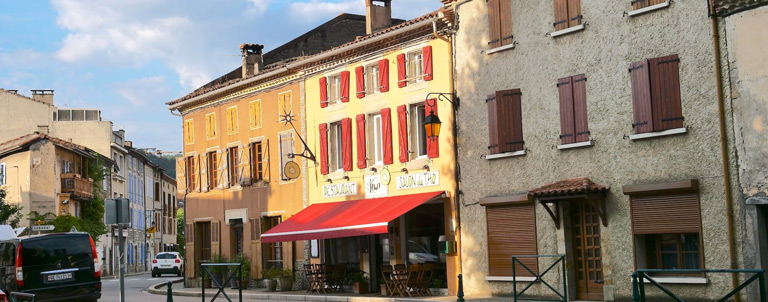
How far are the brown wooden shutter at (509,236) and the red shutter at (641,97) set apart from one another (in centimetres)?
344

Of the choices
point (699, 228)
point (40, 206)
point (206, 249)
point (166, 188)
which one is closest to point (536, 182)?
point (699, 228)

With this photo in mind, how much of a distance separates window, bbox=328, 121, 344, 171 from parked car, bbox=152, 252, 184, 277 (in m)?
21.9

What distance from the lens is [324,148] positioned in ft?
94.7

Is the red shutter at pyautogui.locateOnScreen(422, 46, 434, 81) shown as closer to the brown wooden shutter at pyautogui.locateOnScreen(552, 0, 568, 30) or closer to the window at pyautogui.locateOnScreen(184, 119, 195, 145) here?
the brown wooden shutter at pyautogui.locateOnScreen(552, 0, 568, 30)

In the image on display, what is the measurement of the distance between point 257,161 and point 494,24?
39.0 ft

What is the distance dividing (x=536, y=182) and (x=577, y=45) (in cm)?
318

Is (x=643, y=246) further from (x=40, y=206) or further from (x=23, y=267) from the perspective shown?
(x=40, y=206)

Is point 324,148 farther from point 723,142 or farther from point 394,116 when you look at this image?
point 723,142

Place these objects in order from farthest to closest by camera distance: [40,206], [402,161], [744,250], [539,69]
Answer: [40,206]
[402,161]
[539,69]
[744,250]

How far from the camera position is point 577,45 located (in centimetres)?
2092

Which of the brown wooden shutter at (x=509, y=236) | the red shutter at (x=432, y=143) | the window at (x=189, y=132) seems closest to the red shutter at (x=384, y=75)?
the red shutter at (x=432, y=143)

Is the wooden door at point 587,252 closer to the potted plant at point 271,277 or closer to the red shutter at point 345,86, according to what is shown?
the red shutter at point 345,86

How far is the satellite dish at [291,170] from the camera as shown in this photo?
29438 mm

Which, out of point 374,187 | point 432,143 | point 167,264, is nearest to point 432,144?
point 432,143
